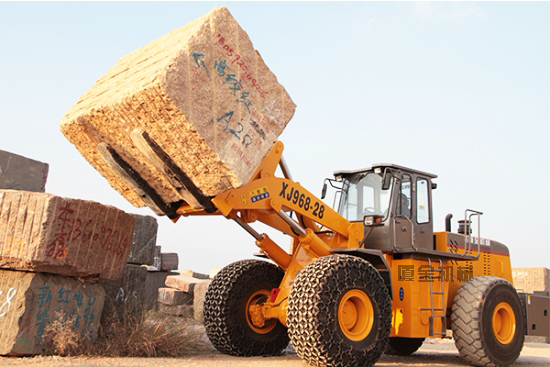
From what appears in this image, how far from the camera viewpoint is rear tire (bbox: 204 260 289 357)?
25.9 ft

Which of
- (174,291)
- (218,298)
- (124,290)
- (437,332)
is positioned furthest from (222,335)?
(174,291)

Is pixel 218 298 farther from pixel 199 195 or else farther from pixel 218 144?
pixel 218 144

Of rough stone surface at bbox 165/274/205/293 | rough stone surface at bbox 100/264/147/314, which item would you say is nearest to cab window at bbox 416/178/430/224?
rough stone surface at bbox 100/264/147/314

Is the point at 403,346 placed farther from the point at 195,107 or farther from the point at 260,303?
the point at 195,107

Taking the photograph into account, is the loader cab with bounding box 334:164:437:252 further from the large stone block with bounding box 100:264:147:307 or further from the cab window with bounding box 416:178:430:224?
the large stone block with bounding box 100:264:147:307

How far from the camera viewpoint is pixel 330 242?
8203 mm

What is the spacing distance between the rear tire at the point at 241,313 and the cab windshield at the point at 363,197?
5.02 feet

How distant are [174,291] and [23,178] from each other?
591cm

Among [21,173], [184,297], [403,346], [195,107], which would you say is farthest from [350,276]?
[184,297]

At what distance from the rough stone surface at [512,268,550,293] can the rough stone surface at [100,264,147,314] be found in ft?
42.6

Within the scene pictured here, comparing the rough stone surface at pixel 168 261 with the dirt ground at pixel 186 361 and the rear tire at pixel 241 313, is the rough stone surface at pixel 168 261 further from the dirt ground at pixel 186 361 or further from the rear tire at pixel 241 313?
the rear tire at pixel 241 313

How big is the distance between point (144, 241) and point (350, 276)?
193 inches

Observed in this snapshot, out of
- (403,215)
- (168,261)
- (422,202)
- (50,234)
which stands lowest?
(50,234)

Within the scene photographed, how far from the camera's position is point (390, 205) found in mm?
8203
